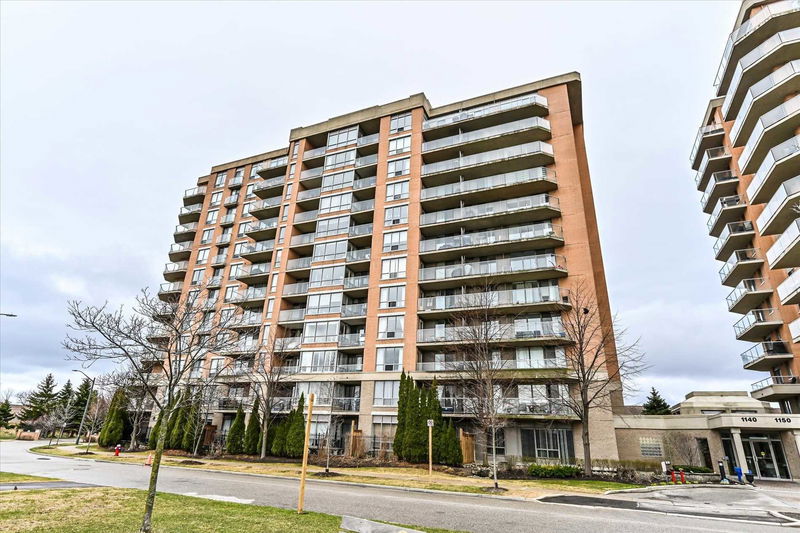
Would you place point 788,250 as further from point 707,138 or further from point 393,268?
point 393,268

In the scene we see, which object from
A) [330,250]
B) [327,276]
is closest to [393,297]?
[327,276]

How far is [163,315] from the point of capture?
14328mm

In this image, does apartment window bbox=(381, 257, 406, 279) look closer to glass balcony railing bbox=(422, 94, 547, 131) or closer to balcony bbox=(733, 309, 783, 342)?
glass balcony railing bbox=(422, 94, 547, 131)

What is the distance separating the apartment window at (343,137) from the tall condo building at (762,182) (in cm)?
3246

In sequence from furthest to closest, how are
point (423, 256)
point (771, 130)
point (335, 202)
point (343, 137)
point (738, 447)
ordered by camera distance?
point (343, 137) → point (335, 202) → point (423, 256) → point (771, 130) → point (738, 447)

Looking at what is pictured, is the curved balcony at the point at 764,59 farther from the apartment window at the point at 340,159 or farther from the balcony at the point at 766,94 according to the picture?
the apartment window at the point at 340,159

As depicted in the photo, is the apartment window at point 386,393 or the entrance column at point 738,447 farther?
the apartment window at point 386,393

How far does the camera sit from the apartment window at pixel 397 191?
40469mm

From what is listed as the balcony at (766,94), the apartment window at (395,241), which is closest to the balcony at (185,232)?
the apartment window at (395,241)

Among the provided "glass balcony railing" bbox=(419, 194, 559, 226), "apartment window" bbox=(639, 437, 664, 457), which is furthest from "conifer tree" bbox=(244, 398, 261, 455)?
"apartment window" bbox=(639, 437, 664, 457)

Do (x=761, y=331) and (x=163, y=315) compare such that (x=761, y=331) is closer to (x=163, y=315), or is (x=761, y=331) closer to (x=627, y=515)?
(x=627, y=515)

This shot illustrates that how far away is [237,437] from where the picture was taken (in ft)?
118

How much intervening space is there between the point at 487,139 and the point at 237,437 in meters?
33.1

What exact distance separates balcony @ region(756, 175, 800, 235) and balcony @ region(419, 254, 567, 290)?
12.7 metres
